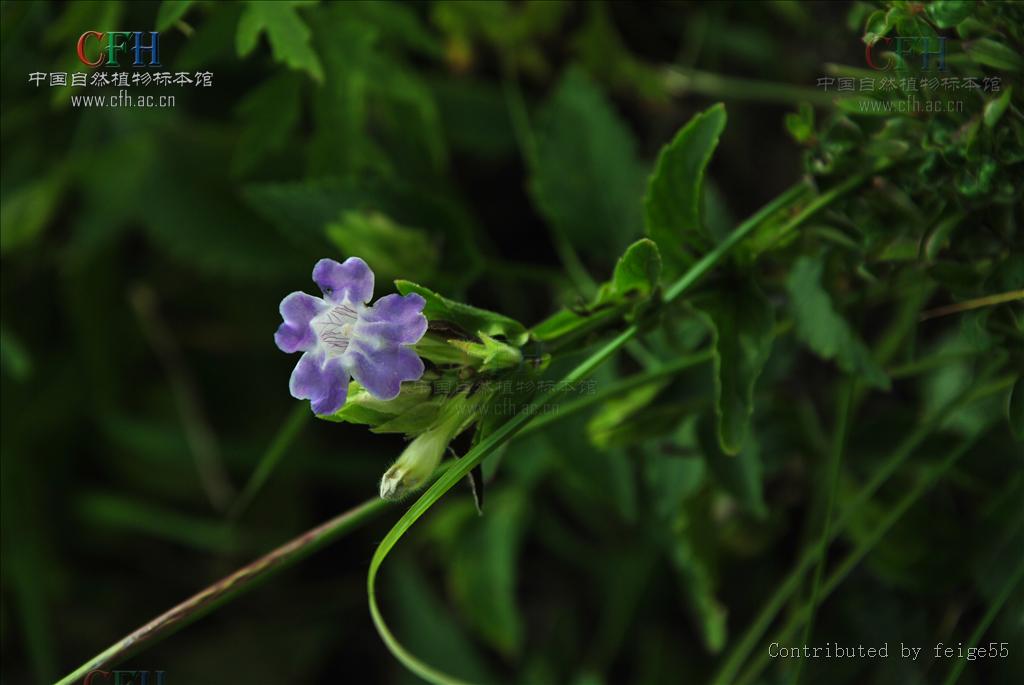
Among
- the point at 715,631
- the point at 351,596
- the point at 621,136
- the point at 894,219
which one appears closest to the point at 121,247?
the point at 351,596

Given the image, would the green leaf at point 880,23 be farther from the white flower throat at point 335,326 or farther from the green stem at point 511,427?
the white flower throat at point 335,326

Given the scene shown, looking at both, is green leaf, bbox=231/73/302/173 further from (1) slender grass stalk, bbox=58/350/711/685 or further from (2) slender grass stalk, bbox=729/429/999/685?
(2) slender grass stalk, bbox=729/429/999/685

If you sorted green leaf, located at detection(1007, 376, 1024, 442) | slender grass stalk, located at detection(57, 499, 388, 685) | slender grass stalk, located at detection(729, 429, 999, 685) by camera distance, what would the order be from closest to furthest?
slender grass stalk, located at detection(57, 499, 388, 685), green leaf, located at detection(1007, 376, 1024, 442), slender grass stalk, located at detection(729, 429, 999, 685)

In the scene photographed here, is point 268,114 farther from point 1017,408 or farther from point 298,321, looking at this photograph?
point 1017,408

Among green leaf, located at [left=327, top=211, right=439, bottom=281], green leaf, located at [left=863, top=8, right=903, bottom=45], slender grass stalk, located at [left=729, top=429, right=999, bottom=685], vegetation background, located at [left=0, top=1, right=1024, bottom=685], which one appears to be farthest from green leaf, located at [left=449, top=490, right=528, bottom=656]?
green leaf, located at [left=863, top=8, right=903, bottom=45]

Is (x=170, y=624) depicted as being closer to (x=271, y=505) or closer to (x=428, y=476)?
(x=428, y=476)

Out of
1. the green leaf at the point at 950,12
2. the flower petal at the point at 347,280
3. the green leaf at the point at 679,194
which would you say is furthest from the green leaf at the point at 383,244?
the green leaf at the point at 950,12
